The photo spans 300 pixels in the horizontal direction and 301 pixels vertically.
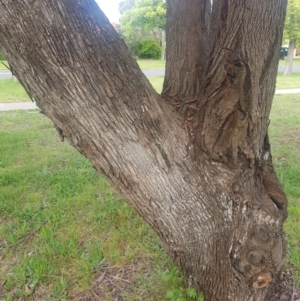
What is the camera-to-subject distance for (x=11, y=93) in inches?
374

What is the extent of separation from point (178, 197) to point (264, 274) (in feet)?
1.80

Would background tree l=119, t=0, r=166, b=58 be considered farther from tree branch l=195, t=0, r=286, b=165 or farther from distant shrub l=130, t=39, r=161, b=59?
tree branch l=195, t=0, r=286, b=165

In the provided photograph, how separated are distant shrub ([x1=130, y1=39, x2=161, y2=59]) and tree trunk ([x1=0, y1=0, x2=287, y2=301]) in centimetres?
2629

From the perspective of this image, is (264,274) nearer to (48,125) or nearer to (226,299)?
(226,299)

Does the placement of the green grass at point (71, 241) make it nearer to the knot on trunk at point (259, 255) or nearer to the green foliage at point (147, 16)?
the knot on trunk at point (259, 255)

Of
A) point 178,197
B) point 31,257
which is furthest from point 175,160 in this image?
point 31,257

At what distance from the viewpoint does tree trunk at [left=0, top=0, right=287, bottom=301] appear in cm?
135

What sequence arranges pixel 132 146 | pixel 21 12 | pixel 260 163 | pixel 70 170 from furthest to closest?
pixel 70 170, pixel 260 163, pixel 132 146, pixel 21 12

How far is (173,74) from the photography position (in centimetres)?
198

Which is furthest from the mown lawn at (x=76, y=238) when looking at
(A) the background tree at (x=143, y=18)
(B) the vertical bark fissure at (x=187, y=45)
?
(A) the background tree at (x=143, y=18)

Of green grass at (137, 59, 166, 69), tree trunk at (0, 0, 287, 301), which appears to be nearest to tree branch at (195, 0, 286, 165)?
tree trunk at (0, 0, 287, 301)

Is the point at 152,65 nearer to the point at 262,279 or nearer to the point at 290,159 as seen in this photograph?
the point at 290,159

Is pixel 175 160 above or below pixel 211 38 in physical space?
below

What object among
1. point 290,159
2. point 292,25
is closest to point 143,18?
point 292,25
